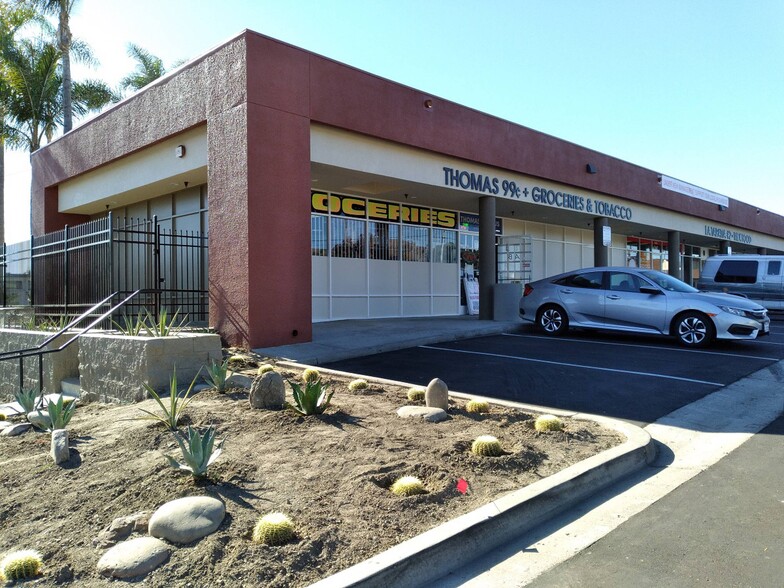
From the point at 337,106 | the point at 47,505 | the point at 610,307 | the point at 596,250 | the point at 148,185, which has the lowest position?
the point at 47,505

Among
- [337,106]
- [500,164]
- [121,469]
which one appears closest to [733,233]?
[500,164]

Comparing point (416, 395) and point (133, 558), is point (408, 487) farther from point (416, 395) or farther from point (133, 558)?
point (416, 395)

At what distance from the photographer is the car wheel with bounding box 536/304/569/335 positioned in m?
13.9

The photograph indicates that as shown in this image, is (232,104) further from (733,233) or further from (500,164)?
(733,233)

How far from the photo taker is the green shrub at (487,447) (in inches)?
203

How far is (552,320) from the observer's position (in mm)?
14062

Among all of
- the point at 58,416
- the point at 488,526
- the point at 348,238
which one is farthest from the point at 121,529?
the point at 348,238

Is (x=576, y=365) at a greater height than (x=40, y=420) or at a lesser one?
greater

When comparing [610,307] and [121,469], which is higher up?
[610,307]

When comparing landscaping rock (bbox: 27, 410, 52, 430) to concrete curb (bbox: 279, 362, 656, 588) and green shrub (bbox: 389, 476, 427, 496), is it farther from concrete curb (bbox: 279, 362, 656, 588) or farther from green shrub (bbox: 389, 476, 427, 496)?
concrete curb (bbox: 279, 362, 656, 588)

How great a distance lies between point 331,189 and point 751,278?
43.5 feet

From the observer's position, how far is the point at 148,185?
15.2 meters

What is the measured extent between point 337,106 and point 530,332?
270 inches

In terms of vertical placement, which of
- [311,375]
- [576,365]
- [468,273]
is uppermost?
[468,273]
